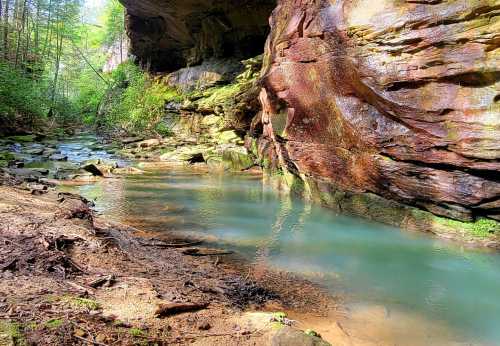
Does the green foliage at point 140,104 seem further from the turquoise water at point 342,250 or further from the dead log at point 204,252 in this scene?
the dead log at point 204,252

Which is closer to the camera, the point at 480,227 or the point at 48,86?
the point at 480,227

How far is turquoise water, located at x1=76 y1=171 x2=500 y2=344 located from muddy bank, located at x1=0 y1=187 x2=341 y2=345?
2.49ft

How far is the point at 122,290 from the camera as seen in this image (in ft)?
12.4

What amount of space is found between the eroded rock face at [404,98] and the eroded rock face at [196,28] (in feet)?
42.9

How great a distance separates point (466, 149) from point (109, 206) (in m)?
7.07

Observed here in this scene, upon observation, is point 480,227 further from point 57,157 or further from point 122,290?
point 57,157

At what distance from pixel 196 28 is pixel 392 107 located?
21201mm

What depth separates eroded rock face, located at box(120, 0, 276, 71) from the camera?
75.8ft

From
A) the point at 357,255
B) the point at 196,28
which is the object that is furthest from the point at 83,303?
the point at 196,28

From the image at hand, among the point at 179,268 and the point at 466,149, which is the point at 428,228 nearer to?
the point at 466,149

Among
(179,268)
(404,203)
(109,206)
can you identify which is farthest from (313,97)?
(179,268)

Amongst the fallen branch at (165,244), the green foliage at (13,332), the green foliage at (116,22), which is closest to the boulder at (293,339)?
the green foliage at (13,332)

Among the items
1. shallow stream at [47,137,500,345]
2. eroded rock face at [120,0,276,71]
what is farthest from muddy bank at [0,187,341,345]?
eroded rock face at [120,0,276,71]

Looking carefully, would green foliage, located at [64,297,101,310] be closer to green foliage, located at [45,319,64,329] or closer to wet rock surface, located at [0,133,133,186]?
green foliage, located at [45,319,64,329]
